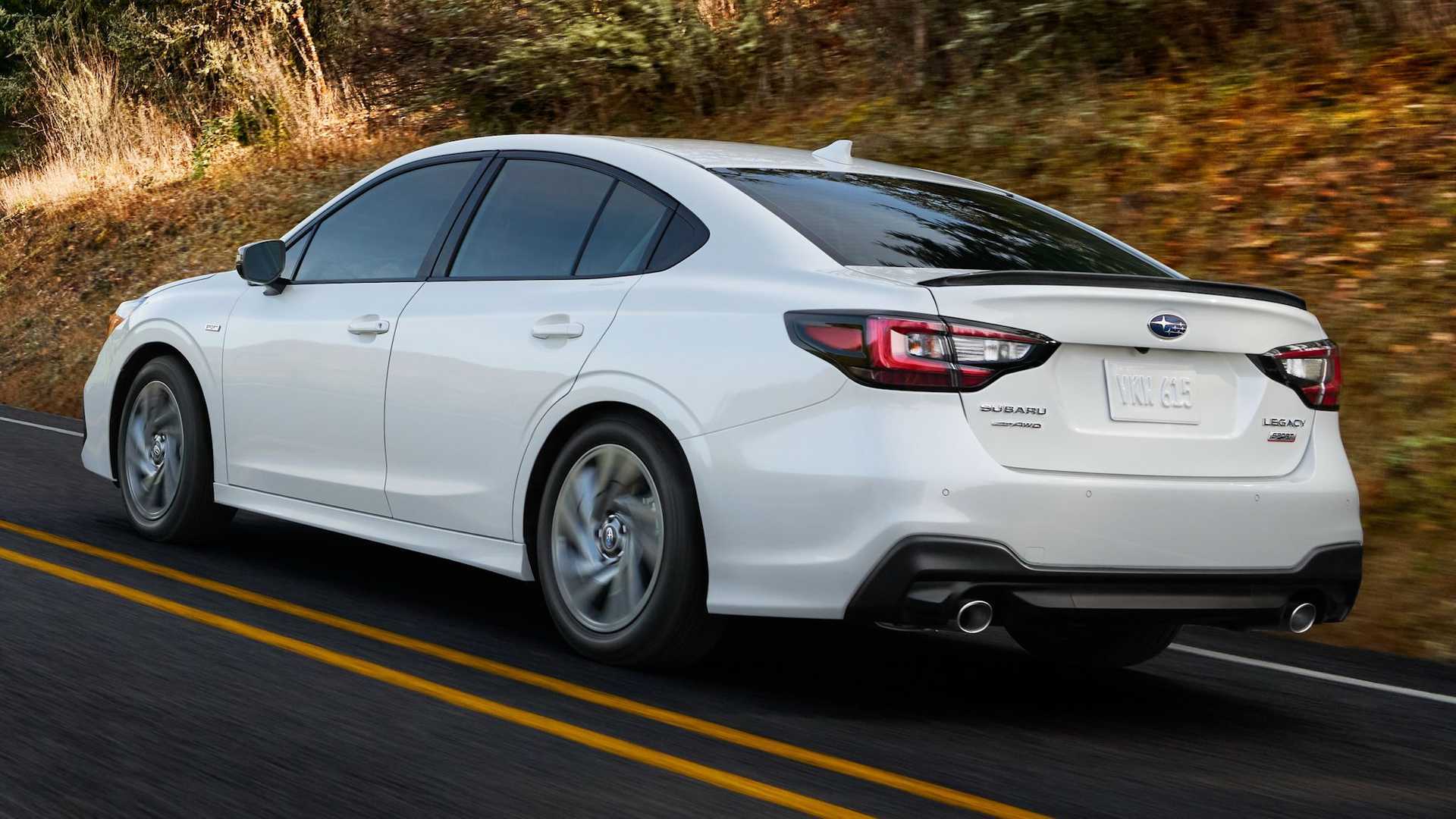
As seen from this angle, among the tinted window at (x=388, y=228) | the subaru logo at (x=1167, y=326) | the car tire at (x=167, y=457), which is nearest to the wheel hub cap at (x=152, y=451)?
the car tire at (x=167, y=457)

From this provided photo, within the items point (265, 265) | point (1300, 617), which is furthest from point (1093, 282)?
point (265, 265)

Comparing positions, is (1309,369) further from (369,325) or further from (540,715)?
(369,325)

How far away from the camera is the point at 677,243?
5414mm

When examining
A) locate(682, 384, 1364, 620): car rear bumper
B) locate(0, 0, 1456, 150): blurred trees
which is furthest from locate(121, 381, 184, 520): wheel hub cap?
locate(0, 0, 1456, 150): blurred trees

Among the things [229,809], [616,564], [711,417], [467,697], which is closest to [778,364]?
[711,417]

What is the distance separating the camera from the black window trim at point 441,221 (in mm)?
6293

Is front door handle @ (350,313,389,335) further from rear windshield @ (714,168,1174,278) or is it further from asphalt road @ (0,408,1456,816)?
rear windshield @ (714,168,1174,278)

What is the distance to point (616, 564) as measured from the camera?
17.5 ft

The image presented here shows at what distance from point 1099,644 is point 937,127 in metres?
7.61

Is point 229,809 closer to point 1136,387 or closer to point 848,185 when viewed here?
point 1136,387

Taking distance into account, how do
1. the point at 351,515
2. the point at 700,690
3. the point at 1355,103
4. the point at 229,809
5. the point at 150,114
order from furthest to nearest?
the point at 150,114, the point at 1355,103, the point at 351,515, the point at 700,690, the point at 229,809

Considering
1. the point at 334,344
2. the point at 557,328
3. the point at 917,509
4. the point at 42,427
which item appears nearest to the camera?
the point at 917,509

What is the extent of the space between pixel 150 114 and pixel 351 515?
20.5 m

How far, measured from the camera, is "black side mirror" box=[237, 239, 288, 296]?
6.89 meters
